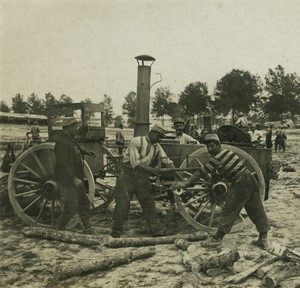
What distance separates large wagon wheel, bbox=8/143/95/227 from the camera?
5.94 m

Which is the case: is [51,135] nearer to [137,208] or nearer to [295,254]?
[137,208]

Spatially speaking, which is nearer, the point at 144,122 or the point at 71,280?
the point at 71,280

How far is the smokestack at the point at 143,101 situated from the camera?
8047 millimetres

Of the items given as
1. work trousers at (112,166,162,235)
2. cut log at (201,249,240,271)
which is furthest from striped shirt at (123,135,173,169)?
cut log at (201,249,240,271)

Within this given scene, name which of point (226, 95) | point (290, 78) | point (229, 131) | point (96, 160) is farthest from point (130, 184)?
point (290, 78)

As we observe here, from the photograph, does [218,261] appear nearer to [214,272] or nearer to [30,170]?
[214,272]

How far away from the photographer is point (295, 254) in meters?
4.56

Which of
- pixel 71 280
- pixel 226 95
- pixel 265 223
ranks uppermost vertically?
pixel 226 95

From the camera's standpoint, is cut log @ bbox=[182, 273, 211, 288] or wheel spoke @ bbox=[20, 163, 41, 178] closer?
cut log @ bbox=[182, 273, 211, 288]

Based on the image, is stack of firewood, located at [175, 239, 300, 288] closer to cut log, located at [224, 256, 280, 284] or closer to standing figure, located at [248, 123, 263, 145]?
cut log, located at [224, 256, 280, 284]

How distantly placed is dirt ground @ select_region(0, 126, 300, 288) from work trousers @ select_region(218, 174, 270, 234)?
1.10 feet

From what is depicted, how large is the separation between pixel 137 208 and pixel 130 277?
3.62 m

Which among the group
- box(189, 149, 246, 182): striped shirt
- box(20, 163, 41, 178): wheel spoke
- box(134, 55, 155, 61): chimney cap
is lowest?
box(20, 163, 41, 178): wheel spoke

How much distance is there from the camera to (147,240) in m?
5.34
